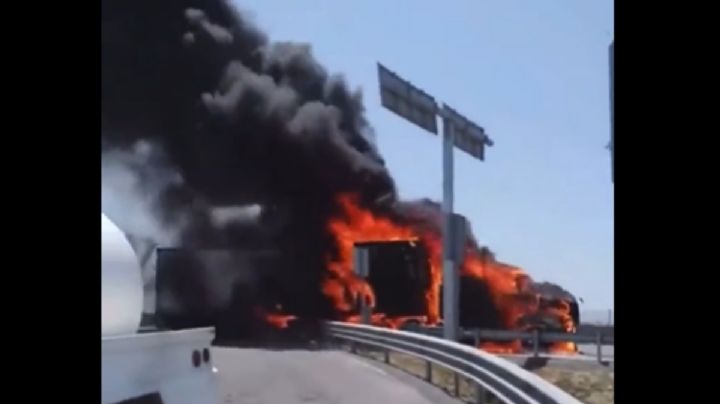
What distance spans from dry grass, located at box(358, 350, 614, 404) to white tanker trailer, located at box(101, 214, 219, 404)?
1.74 ft

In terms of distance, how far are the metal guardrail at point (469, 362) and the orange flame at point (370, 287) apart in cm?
3

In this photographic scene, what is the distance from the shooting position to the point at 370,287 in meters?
3.39

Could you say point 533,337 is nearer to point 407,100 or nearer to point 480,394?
point 480,394

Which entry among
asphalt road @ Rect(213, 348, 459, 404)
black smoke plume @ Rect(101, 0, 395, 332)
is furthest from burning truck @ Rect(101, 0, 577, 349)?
asphalt road @ Rect(213, 348, 459, 404)

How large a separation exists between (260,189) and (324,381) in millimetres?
604

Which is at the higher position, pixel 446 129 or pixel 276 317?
pixel 446 129

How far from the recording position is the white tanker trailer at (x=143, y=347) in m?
3.40

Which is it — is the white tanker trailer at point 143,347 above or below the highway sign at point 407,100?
below

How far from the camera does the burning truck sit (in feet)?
10.9

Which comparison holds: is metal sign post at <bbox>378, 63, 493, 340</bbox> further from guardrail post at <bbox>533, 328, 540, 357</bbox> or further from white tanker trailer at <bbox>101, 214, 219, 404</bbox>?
white tanker trailer at <bbox>101, 214, 219, 404</bbox>

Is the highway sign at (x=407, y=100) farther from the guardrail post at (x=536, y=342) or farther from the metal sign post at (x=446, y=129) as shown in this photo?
the guardrail post at (x=536, y=342)

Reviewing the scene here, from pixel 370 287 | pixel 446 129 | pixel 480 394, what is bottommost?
pixel 480 394

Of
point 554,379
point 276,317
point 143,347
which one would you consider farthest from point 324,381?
point 554,379

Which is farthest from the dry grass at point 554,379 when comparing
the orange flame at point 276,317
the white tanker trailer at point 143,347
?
the white tanker trailer at point 143,347
